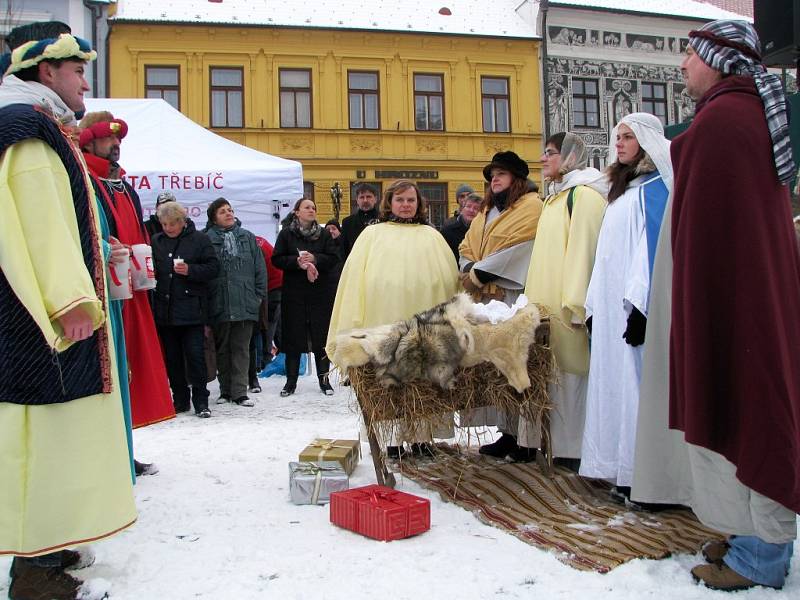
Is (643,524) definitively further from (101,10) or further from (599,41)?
(599,41)

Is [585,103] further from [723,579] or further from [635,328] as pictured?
[723,579]

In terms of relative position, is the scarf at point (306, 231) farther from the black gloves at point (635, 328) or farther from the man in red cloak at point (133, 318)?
the black gloves at point (635, 328)

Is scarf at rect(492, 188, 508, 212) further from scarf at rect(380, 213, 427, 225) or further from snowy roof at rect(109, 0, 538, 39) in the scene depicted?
snowy roof at rect(109, 0, 538, 39)

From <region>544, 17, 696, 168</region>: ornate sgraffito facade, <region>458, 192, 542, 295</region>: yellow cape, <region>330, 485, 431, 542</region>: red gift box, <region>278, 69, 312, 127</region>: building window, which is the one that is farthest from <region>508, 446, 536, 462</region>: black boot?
<region>544, 17, 696, 168</region>: ornate sgraffito facade

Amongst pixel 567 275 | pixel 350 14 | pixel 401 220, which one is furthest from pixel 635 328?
pixel 350 14

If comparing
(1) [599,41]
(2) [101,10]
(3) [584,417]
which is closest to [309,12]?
(2) [101,10]

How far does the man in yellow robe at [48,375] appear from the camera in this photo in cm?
261

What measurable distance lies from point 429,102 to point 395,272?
2033cm

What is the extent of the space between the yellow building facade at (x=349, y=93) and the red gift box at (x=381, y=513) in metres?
19.4

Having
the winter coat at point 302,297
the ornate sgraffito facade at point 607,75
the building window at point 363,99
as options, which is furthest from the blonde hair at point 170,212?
the ornate sgraffito facade at point 607,75

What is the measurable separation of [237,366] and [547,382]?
391 centimetres

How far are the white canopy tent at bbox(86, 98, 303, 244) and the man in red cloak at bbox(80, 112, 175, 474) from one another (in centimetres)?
526

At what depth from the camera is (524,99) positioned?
79.9ft

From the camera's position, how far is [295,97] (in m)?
23.2
